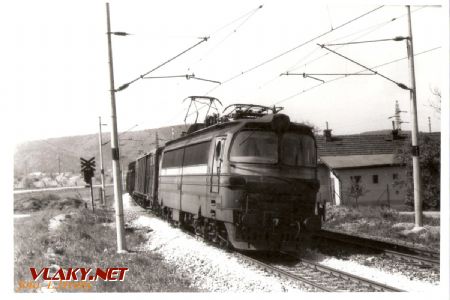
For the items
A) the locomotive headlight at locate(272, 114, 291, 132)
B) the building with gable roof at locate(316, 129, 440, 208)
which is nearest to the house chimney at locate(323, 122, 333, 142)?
the building with gable roof at locate(316, 129, 440, 208)

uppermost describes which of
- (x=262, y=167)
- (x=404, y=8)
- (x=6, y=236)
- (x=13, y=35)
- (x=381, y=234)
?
(x=404, y=8)

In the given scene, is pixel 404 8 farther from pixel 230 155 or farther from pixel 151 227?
pixel 151 227

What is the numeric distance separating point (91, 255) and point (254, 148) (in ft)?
15.3

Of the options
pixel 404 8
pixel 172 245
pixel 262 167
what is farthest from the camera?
pixel 172 245

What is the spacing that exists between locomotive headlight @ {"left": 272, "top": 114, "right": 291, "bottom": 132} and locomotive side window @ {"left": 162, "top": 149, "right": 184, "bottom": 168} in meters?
4.87

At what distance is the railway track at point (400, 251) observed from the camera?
10492mm

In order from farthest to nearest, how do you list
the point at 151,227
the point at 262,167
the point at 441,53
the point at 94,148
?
the point at 94,148
the point at 151,227
the point at 262,167
the point at 441,53

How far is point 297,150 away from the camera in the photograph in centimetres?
1141

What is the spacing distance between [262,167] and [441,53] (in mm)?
4651

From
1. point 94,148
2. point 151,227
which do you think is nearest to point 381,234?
point 151,227

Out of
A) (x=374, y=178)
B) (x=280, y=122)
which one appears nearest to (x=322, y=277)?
(x=280, y=122)

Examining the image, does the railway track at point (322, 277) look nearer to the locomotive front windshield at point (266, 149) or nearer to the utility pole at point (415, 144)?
the locomotive front windshield at point (266, 149)

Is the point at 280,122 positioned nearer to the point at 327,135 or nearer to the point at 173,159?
the point at 173,159

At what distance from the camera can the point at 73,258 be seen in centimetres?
1084
